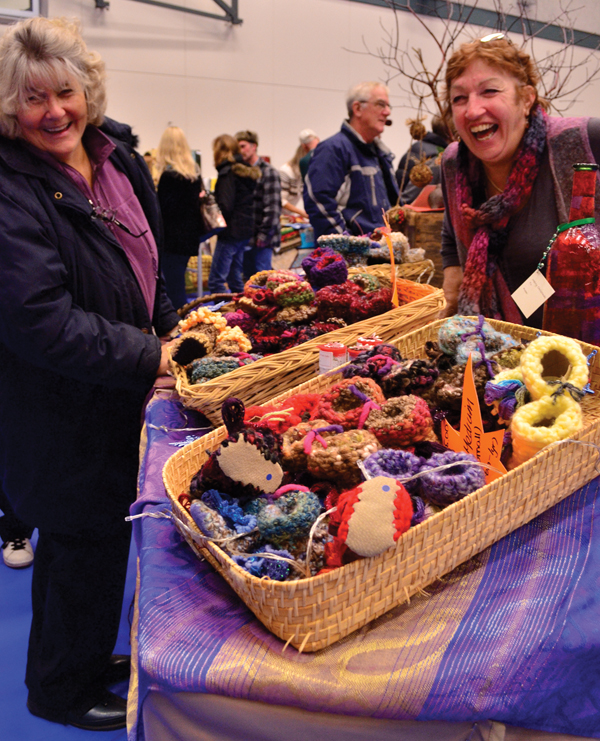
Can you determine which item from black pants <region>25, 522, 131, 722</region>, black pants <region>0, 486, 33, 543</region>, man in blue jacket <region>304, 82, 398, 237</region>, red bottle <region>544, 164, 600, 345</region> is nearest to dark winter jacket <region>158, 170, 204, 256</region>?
man in blue jacket <region>304, 82, 398, 237</region>

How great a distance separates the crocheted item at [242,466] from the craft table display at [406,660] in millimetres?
125

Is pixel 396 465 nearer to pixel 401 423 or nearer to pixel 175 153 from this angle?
pixel 401 423

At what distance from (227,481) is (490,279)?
36.0 inches

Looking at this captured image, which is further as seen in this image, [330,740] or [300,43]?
[300,43]

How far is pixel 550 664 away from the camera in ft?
2.18

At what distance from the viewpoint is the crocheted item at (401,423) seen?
2.91ft

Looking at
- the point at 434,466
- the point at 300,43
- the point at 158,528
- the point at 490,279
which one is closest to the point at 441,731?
the point at 434,466

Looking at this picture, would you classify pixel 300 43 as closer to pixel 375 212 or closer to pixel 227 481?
pixel 375 212

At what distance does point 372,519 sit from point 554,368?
0.46 metres

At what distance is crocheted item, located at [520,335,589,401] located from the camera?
85cm

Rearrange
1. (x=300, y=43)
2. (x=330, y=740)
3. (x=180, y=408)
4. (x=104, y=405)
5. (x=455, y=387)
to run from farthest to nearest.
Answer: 1. (x=300, y=43)
2. (x=180, y=408)
3. (x=104, y=405)
4. (x=455, y=387)
5. (x=330, y=740)

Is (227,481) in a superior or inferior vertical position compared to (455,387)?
inferior

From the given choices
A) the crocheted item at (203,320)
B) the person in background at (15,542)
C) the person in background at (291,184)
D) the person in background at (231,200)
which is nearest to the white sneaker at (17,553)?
the person in background at (15,542)

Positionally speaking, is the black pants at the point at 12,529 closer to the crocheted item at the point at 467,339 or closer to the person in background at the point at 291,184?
the crocheted item at the point at 467,339
